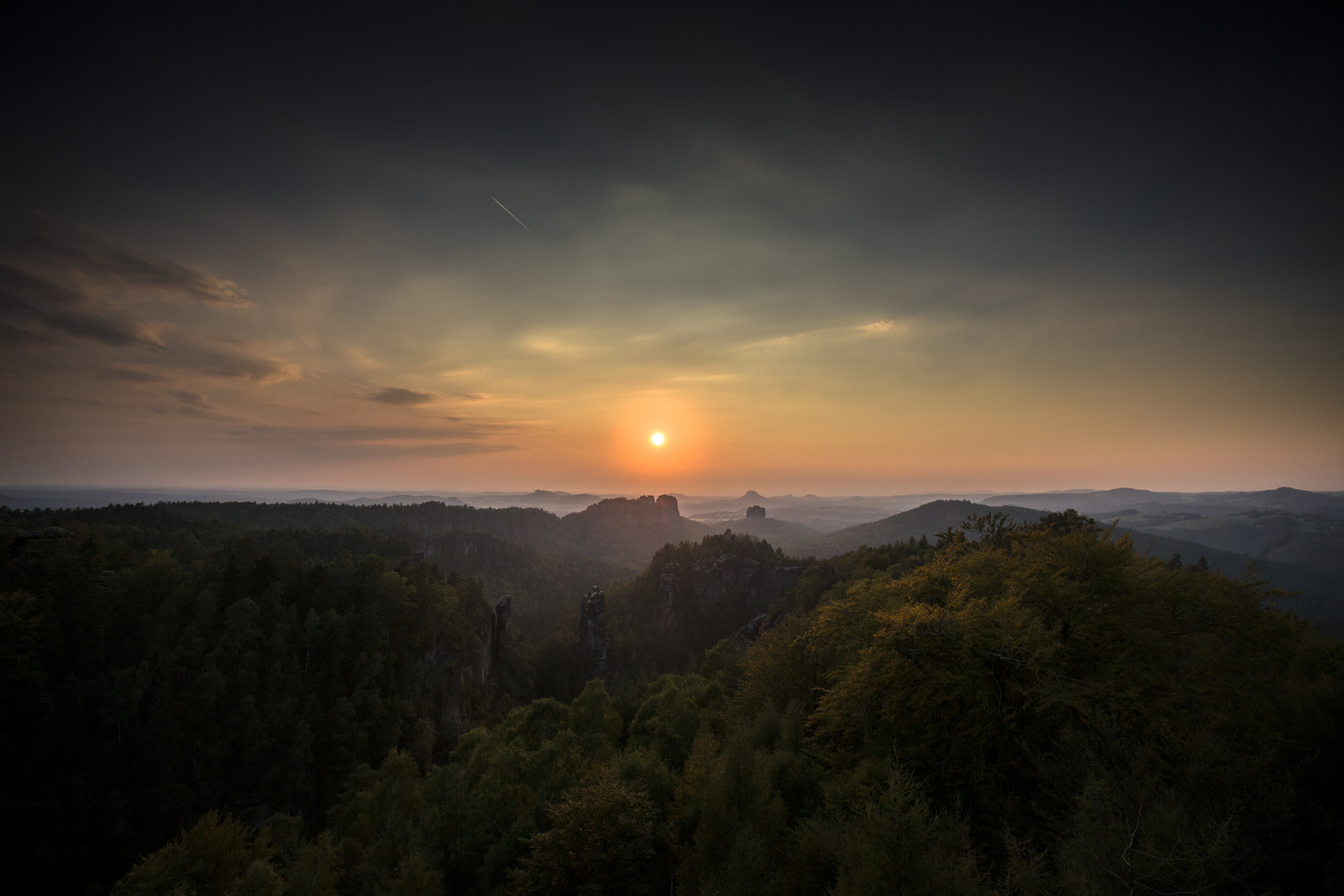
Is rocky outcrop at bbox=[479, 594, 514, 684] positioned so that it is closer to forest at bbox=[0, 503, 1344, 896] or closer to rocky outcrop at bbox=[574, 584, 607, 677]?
rocky outcrop at bbox=[574, 584, 607, 677]

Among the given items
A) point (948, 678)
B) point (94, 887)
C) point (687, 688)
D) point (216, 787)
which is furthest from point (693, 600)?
point (948, 678)

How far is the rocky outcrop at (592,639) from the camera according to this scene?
122m

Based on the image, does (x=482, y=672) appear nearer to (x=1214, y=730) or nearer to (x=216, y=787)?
(x=216, y=787)

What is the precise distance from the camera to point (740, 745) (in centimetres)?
2100

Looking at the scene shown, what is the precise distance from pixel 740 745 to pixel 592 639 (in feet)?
368

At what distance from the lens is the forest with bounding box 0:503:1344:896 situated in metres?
12.6

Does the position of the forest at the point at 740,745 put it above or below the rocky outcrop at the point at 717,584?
above

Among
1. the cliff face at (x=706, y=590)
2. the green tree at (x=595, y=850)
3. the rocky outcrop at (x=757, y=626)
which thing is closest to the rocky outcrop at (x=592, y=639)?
the cliff face at (x=706, y=590)

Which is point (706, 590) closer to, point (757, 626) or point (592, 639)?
point (592, 639)

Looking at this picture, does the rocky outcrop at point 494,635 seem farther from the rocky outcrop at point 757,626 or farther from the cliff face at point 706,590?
the rocky outcrop at point 757,626

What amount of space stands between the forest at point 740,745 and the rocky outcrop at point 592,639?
54.9 metres

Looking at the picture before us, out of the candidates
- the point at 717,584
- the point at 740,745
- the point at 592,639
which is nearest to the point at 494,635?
the point at 592,639

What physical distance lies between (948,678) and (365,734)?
71560 millimetres

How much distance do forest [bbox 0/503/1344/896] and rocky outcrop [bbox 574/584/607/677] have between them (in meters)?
54.9
